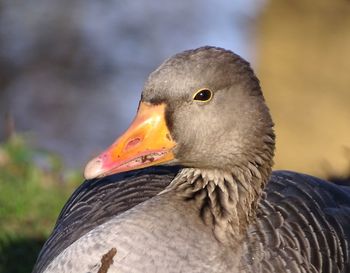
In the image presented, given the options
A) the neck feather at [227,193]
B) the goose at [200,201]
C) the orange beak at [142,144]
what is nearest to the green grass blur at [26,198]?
the goose at [200,201]

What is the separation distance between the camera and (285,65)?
16.4 meters

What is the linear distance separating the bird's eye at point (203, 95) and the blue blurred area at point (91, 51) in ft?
32.3

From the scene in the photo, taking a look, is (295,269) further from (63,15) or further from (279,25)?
(63,15)

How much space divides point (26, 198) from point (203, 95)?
409cm

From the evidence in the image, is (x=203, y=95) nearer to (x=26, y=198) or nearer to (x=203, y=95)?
(x=203, y=95)

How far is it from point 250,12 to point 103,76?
9.13 ft

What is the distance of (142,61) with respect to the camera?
17.8 meters

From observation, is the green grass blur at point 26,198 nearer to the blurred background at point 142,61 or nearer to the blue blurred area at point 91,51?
the blurred background at point 142,61

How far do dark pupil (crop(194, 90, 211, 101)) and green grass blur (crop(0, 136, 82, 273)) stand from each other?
2991mm

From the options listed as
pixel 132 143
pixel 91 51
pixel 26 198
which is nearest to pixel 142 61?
pixel 91 51

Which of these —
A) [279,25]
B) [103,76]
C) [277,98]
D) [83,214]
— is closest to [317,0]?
[279,25]

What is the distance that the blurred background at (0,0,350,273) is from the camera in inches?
600

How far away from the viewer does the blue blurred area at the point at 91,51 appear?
16.8 meters

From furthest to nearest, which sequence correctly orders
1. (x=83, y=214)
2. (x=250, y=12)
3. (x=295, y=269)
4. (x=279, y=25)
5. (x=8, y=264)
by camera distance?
(x=250, y=12) < (x=279, y=25) < (x=8, y=264) < (x=83, y=214) < (x=295, y=269)
